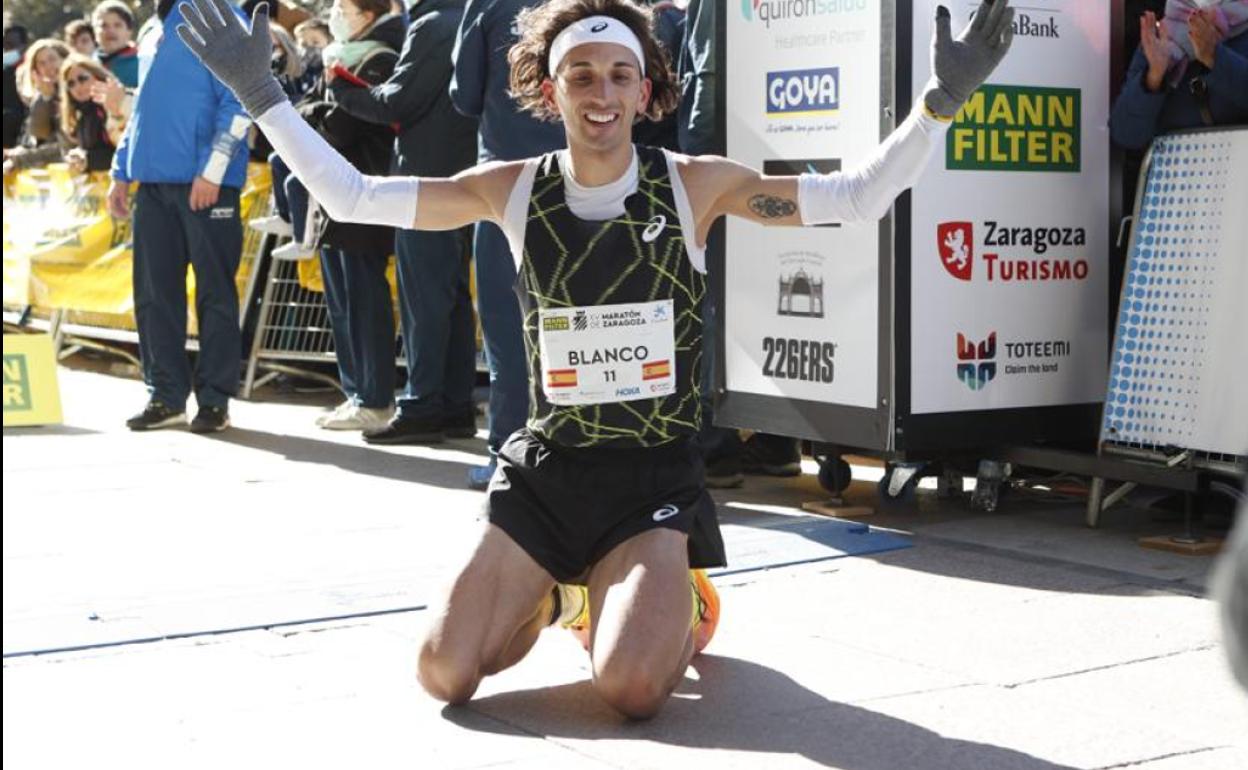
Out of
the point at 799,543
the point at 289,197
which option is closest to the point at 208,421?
the point at 289,197

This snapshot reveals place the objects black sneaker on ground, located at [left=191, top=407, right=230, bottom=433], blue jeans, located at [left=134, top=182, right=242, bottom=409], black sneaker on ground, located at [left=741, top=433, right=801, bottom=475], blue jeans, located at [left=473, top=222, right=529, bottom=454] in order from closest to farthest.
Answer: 1. blue jeans, located at [left=473, top=222, right=529, bottom=454]
2. black sneaker on ground, located at [left=741, top=433, right=801, bottom=475]
3. blue jeans, located at [left=134, top=182, right=242, bottom=409]
4. black sneaker on ground, located at [left=191, top=407, right=230, bottom=433]

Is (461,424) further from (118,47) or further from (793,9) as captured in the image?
(118,47)

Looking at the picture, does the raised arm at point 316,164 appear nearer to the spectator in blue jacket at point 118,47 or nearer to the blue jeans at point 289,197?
the blue jeans at point 289,197

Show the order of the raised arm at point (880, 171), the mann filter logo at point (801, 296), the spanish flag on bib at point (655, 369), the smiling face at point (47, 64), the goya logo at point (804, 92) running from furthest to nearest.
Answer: the smiling face at point (47, 64) < the mann filter logo at point (801, 296) < the goya logo at point (804, 92) < the spanish flag on bib at point (655, 369) < the raised arm at point (880, 171)

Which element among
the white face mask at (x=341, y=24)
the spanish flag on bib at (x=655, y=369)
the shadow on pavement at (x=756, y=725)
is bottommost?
the shadow on pavement at (x=756, y=725)

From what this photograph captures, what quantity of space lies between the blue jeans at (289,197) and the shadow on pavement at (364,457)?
1.13m

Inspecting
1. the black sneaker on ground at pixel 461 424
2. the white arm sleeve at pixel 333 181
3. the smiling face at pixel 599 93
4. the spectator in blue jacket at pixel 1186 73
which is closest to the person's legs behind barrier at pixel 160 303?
the black sneaker on ground at pixel 461 424

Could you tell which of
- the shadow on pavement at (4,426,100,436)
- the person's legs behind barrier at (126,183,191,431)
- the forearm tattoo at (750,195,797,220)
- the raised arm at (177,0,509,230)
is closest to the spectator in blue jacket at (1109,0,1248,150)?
the forearm tattoo at (750,195,797,220)

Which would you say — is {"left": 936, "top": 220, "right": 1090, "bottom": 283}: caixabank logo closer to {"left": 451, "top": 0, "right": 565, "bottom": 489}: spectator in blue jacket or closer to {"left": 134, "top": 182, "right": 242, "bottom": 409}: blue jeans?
{"left": 451, "top": 0, "right": 565, "bottom": 489}: spectator in blue jacket

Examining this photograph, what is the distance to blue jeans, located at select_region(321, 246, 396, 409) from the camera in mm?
10266

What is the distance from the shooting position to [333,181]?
513 centimetres

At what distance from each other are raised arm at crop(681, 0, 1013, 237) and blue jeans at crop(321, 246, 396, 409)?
5143 millimetres

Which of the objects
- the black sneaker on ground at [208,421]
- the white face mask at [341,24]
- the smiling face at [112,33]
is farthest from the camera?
the smiling face at [112,33]

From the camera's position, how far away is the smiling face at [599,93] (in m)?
5.16
